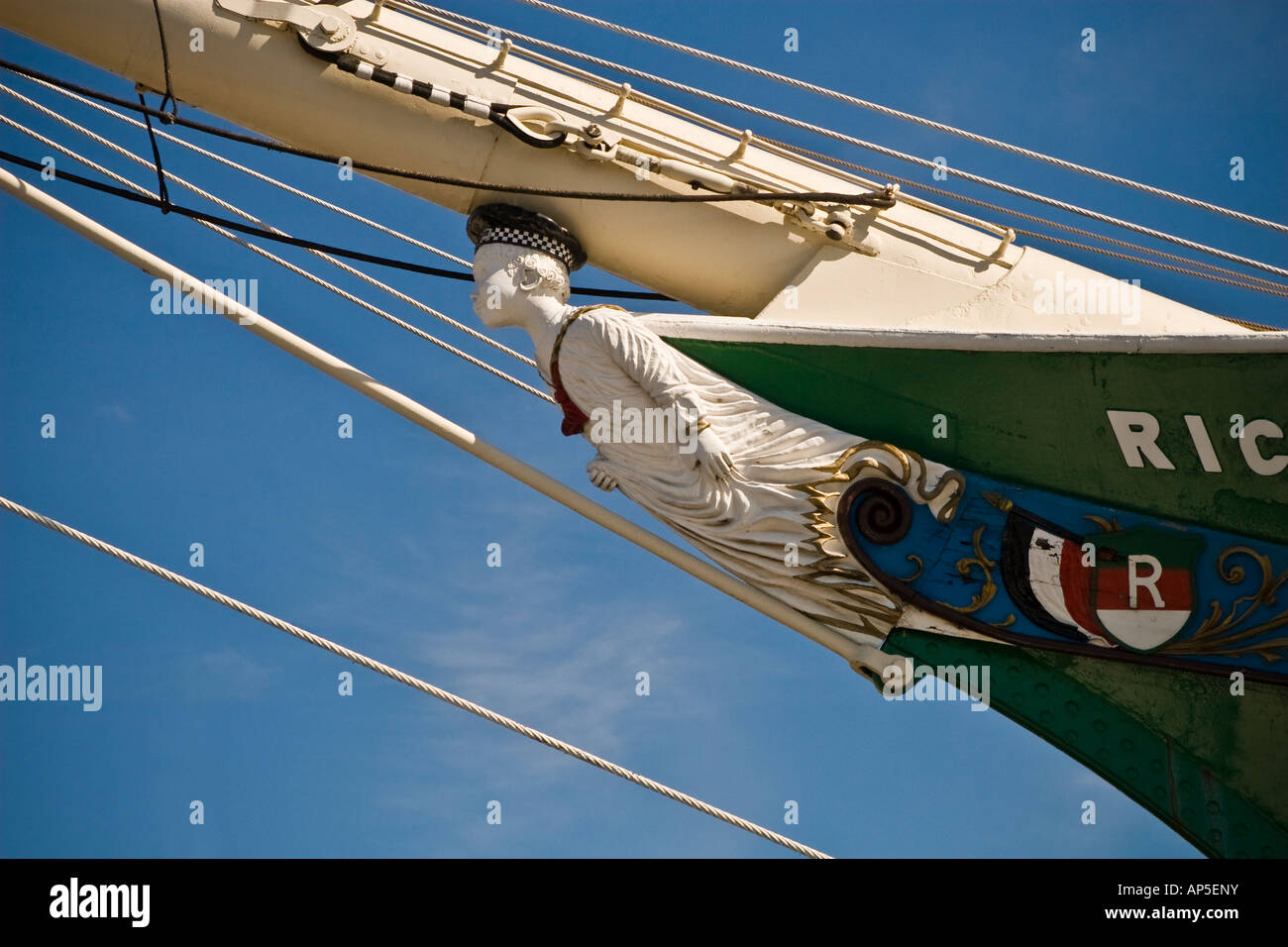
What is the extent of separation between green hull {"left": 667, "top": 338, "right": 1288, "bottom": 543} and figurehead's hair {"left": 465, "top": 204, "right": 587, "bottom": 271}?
82 centimetres

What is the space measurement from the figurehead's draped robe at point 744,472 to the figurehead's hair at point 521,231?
58 centimetres

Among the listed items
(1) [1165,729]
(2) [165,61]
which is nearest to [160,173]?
(2) [165,61]

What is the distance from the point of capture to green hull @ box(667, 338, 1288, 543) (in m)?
7.87

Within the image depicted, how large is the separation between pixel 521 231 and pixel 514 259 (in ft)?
0.53

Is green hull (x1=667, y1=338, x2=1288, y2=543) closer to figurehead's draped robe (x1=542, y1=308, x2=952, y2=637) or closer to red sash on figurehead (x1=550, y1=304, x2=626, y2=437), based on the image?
figurehead's draped robe (x1=542, y1=308, x2=952, y2=637)

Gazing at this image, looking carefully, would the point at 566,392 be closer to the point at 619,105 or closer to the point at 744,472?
the point at 744,472

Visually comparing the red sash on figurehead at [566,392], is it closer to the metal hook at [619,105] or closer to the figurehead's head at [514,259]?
the figurehead's head at [514,259]

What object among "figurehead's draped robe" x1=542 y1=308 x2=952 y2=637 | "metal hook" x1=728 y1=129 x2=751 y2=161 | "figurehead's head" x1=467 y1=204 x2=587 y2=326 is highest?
"metal hook" x1=728 y1=129 x2=751 y2=161

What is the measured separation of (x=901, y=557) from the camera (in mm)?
7887

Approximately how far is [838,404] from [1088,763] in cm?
192

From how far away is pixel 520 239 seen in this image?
8453 millimetres

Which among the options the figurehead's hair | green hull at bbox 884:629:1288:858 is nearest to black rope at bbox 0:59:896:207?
the figurehead's hair

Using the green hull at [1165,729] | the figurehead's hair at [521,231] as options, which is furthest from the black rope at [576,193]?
the green hull at [1165,729]

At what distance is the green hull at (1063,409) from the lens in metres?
7.87
